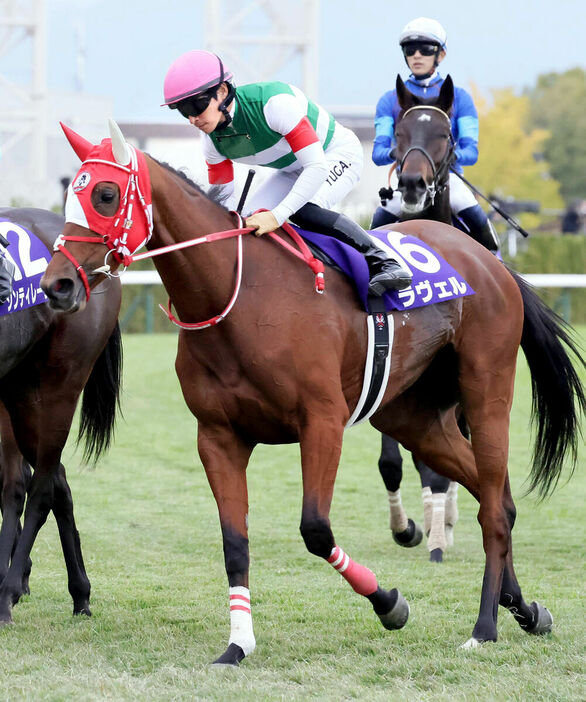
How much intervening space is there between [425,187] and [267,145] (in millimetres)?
1592

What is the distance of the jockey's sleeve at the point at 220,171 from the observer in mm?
4668

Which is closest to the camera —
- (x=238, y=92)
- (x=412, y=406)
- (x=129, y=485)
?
(x=238, y=92)

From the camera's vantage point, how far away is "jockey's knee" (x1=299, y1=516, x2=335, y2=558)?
415 cm

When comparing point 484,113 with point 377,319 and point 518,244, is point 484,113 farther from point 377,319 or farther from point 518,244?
point 377,319

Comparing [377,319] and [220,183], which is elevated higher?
[220,183]

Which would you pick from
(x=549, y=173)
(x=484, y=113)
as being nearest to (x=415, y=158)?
(x=484, y=113)

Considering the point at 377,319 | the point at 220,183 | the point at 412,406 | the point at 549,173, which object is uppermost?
the point at 220,183

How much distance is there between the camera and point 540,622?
4711 mm

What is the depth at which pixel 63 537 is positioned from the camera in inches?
209

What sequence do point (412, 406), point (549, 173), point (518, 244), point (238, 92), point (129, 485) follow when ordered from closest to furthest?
point (238, 92)
point (412, 406)
point (129, 485)
point (518, 244)
point (549, 173)

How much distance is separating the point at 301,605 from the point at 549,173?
73.5 metres

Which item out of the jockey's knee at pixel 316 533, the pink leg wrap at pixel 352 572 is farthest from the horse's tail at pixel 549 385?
the jockey's knee at pixel 316 533

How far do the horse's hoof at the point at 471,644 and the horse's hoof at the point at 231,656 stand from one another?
2.82 ft

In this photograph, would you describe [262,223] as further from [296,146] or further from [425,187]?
[425,187]
